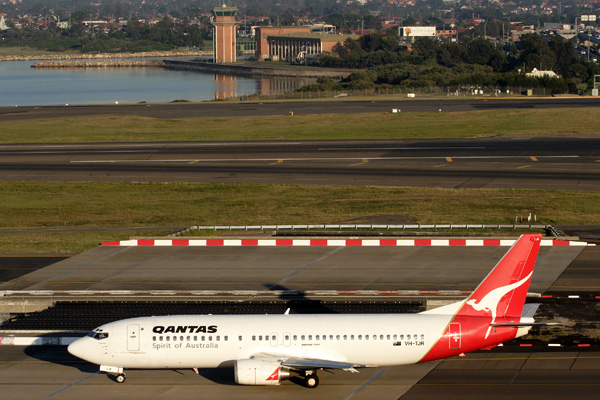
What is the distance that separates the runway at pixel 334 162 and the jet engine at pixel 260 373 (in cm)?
4590

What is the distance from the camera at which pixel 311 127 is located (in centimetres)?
11269

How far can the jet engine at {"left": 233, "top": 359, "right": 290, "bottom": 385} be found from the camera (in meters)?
29.8

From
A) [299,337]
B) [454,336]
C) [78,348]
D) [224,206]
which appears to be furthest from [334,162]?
[78,348]

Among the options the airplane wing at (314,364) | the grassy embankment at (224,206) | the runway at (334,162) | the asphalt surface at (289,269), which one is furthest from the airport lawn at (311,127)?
the airplane wing at (314,364)

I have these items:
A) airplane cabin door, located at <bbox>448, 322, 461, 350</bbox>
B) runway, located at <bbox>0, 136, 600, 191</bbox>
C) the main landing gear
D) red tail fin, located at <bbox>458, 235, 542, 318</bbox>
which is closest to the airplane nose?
the main landing gear

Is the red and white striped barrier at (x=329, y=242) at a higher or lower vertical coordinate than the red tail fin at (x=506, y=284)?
lower

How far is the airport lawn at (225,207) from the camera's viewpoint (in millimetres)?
59812

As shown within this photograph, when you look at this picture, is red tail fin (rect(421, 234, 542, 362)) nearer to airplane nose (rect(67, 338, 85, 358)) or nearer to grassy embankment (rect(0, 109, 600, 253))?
airplane nose (rect(67, 338, 85, 358))

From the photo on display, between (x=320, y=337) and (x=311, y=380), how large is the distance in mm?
1894

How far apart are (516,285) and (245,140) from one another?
75321 mm

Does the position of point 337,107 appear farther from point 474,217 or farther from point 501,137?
point 474,217

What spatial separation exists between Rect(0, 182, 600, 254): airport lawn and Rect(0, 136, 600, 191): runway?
4044 millimetres

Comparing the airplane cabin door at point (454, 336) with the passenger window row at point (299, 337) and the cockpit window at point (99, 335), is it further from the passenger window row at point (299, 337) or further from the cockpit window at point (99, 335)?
the cockpit window at point (99, 335)

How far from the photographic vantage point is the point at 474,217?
6094 cm
